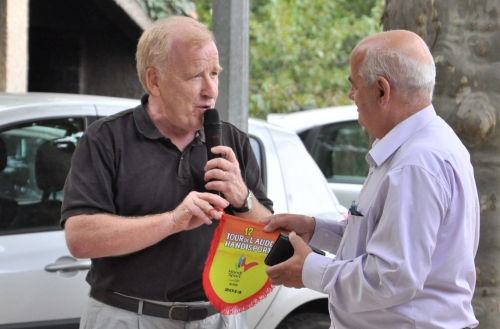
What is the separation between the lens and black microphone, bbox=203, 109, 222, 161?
102 inches

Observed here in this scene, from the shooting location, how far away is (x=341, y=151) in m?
8.60

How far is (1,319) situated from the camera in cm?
355

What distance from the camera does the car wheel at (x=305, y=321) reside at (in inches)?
172

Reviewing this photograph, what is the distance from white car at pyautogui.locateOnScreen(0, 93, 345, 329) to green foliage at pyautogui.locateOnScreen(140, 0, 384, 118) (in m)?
11.6

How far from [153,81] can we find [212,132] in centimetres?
34

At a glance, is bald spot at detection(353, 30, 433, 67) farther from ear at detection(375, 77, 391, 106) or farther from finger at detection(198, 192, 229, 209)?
finger at detection(198, 192, 229, 209)

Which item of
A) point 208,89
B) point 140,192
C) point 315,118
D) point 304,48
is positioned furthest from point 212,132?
point 304,48

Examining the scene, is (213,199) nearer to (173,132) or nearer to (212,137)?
(212,137)

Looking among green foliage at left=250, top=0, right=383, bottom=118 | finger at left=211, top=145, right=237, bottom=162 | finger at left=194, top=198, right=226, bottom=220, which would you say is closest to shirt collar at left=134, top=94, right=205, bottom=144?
finger at left=211, top=145, right=237, bottom=162

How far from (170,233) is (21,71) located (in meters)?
5.27

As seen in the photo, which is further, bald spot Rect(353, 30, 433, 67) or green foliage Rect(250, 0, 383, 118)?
green foliage Rect(250, 0, 383, 118)

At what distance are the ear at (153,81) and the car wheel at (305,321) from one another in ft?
6.65

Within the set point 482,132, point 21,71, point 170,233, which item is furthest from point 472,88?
point 21,71

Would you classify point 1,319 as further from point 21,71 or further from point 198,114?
point 21,71
